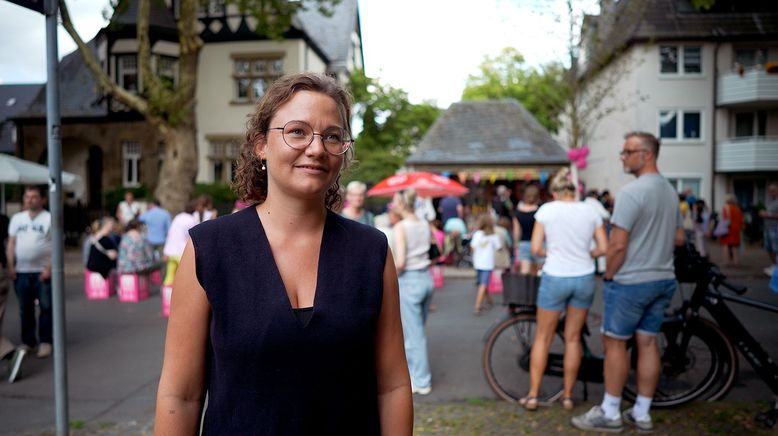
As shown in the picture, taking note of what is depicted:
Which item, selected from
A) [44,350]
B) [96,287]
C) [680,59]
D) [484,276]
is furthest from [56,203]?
[680,59]

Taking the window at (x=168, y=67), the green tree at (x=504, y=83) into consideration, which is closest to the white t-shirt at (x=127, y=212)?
the window at (x=168, y=67)

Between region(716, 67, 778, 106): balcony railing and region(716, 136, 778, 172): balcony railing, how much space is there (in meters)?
1.74

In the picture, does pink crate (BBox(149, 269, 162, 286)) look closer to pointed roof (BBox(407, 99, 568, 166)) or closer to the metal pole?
the metal pole

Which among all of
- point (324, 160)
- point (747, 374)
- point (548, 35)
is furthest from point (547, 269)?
point (548, 35)

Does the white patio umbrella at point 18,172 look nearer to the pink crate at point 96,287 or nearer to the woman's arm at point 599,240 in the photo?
the pink crate at point 96,287

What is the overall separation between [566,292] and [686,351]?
3.57 ft

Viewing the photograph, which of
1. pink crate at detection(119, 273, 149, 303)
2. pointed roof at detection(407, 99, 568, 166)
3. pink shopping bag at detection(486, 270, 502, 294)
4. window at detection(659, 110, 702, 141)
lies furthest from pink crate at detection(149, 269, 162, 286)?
window at detection(659, 110, 702, 141)

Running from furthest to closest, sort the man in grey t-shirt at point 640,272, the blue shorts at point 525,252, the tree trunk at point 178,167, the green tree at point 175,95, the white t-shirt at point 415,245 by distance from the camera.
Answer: the tree trunk at point 178,167 < the green tree at point 175,95 < the blue shorts at point 525,252 < the white t-shirt at point 415,245 < the man in grey t-shirt at point 640,272

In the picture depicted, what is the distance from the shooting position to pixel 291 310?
5.82ft

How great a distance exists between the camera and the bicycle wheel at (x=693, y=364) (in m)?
5.18

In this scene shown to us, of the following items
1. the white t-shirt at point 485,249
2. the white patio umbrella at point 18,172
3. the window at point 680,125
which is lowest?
the white t-shirt at point 485,249

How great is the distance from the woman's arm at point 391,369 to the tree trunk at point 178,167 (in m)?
16.9

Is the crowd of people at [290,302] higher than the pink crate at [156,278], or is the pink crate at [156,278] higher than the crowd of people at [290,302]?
the crowd of people at [290,302]

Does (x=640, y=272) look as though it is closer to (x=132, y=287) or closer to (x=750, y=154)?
(x=132, y=287)
